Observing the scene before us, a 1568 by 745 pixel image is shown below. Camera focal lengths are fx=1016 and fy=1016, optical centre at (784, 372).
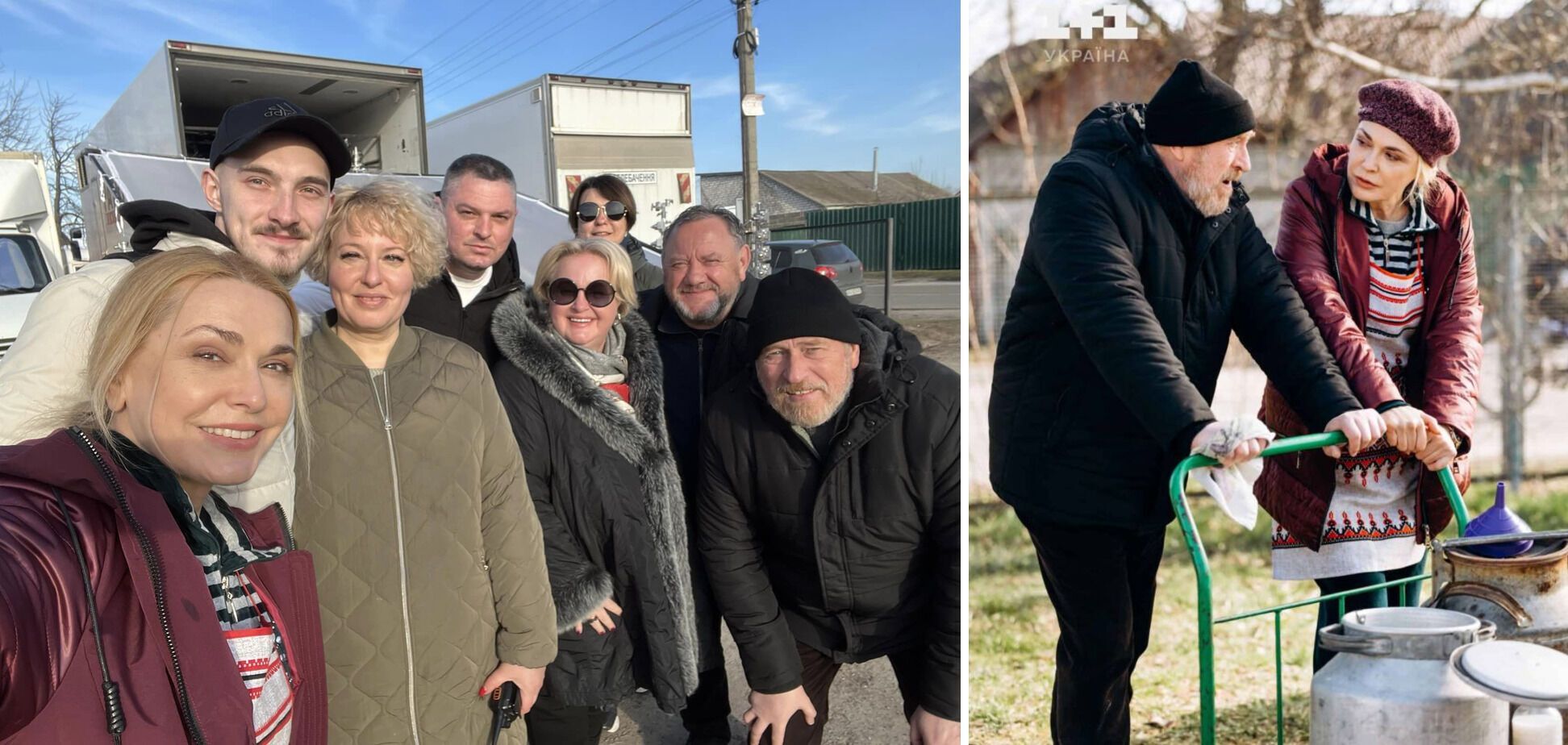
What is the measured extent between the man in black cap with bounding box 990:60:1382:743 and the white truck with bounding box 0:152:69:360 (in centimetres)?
767

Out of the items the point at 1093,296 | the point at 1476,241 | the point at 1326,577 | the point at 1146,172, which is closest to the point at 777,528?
the point at 1093,296

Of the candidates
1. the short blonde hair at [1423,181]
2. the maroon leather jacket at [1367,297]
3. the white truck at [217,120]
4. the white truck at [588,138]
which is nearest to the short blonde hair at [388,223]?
the maroon leather jacket at [1367,297]

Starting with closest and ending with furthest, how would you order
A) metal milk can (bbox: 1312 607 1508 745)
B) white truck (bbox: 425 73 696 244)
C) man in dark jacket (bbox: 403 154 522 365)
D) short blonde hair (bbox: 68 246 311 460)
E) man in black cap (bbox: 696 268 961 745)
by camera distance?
short blonde hair (bbox: 68 246 311 460) < metal milk can (bbox: 1312 607 1508 745) < man in black cap (bbox: 696 268 961 745) < man in dark jacket (bbox: 403 154 522 365) < white truck (bbox: 425 73 696 244)

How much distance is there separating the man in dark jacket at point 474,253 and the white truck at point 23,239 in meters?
6.13

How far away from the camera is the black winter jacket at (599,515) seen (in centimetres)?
242

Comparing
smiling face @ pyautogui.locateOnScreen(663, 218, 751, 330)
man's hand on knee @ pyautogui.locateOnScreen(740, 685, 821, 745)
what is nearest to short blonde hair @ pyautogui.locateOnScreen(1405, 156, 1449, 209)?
smiling face @ pyautogui.locateOnScreen(663, 218, 751, 330)

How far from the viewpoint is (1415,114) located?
2277 mm

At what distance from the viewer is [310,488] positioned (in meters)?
1.85

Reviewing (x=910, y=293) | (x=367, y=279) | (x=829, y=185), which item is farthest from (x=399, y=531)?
(x=829, y=185)

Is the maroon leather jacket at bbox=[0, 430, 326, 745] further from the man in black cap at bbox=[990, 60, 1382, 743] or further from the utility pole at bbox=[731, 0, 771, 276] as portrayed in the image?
the utility pole at bbox=[731, 0, 771, 276]

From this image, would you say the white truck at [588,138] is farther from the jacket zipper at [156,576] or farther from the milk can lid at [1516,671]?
the milk can lid at [1516,671]

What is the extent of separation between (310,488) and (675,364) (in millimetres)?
1145

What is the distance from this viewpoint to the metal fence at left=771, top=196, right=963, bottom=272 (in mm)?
8383

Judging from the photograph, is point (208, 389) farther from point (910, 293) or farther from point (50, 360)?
point (910, 293)
